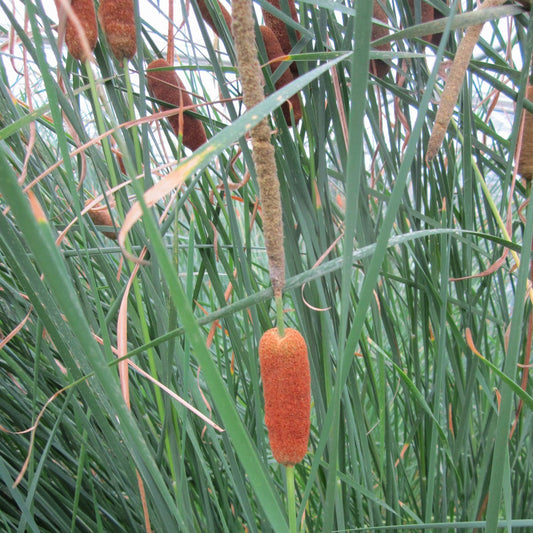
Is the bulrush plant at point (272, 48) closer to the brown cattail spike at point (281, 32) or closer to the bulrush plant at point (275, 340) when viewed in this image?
the brown cattail spike at point (281, 32)

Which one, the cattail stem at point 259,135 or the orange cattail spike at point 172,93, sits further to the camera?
the orange cattail spike at point 172,93

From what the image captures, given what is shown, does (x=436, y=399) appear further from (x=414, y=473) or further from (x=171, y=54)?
(x=414, y=473)

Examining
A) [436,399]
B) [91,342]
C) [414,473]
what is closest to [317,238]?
[436,399]

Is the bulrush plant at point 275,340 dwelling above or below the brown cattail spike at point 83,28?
below

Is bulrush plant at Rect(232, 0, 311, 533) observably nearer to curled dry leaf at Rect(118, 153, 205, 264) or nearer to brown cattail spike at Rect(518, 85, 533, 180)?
curled dry leaf at Rect(118, 153, 205, 264)

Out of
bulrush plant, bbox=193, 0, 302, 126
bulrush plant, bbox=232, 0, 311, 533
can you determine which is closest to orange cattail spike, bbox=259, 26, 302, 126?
bulrush plant, bbox=193, 0, 302, 126

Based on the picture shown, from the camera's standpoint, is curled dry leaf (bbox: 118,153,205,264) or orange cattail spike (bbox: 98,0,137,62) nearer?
curled dry leaf (bbox: 118,153,205,264)

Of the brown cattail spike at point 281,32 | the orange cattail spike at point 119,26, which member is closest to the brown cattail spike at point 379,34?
the brown cattail spike at point 281,32
